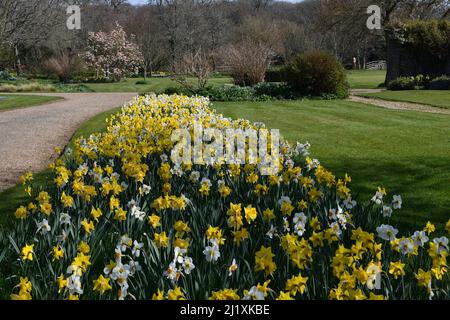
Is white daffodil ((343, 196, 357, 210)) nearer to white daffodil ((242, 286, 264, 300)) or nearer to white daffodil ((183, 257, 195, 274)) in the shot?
white daffodil ((183, 257, 195, 274))

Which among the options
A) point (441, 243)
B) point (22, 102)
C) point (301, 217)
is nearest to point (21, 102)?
point (22, 102)

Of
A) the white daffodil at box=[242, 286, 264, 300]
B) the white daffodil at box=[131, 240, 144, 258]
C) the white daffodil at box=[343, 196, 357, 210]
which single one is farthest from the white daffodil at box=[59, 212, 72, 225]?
the white daffodil at box=[343, 196, 357, 210]

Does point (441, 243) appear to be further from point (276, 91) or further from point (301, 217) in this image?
point (276, 91)

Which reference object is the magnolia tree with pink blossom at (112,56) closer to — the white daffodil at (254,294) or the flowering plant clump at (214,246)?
the flowering plant clump at (214,246)

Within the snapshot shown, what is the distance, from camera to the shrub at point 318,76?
2048 cm

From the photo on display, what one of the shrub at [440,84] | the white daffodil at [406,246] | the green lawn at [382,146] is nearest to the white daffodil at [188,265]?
the white daffodil at [406,246]

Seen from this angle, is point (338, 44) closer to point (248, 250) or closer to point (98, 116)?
point (98, 116)

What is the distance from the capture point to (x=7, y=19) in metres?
21.1

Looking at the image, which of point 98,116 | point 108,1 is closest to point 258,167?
point 98,116

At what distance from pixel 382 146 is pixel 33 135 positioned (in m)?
7.88

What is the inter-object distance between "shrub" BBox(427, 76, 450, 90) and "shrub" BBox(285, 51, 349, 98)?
15.5 ft

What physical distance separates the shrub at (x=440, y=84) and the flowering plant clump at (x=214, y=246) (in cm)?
1908

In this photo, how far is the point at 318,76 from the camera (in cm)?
2064
